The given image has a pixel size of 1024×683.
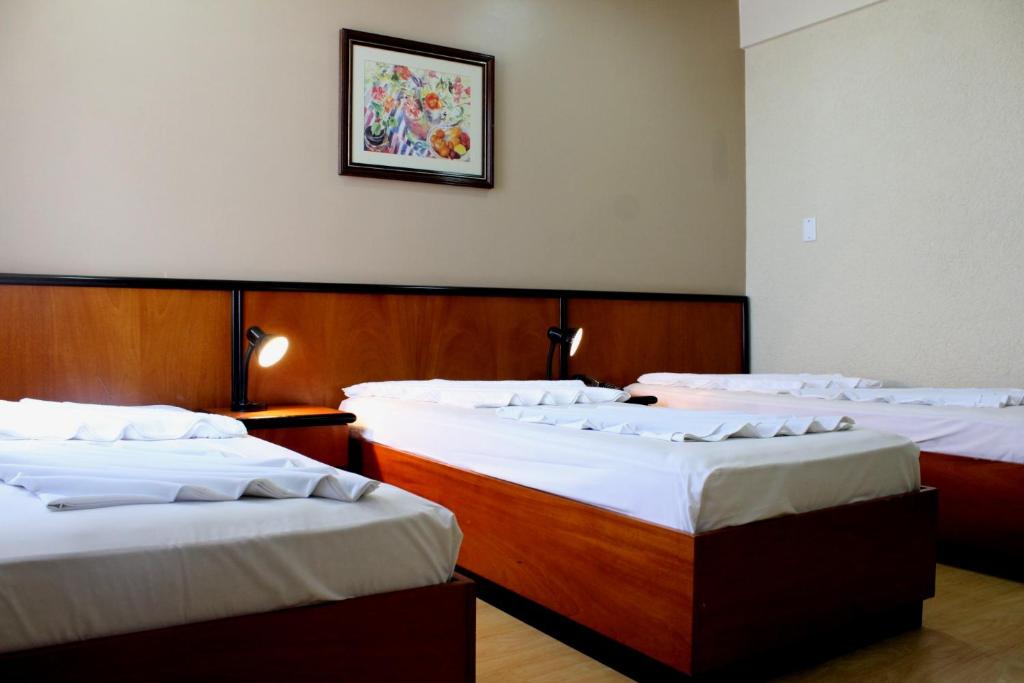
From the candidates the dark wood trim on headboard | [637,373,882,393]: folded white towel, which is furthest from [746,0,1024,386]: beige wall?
the dark wood trim on headboard

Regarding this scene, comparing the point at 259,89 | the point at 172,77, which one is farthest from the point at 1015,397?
the point at 172,77

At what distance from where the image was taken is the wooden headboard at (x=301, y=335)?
9.19 feet

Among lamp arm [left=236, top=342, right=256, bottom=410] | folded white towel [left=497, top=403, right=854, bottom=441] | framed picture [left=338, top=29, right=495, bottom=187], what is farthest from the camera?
framed picture [left=338, top=29, right=495, bottom=187]

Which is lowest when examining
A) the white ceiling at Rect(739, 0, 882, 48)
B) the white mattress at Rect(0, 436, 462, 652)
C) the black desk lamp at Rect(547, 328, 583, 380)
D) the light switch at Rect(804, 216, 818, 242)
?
the white mattress at Rect(0, 436, 462, 652)

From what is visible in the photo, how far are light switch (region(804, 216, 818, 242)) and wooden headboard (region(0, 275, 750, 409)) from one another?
2.03 ft

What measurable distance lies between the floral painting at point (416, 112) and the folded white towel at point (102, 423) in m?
1.41

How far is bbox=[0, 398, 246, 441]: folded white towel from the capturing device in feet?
7.13

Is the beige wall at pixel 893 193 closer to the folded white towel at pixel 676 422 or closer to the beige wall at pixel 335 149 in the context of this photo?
the beige wall at pixel 335 149

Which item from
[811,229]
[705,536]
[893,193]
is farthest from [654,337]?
[705,536]

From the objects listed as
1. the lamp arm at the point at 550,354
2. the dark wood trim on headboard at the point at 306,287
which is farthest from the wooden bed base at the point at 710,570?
the lamp arm at the point at 550,354

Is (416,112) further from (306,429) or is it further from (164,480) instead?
(164,480)

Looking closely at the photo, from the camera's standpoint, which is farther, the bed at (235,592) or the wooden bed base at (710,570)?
the wooden bed base at (710,570)

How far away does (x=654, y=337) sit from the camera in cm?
407

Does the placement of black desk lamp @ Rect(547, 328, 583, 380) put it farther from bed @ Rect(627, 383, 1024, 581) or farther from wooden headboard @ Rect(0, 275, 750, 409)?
bed @ Rect(627, 383, 1024, 581)
